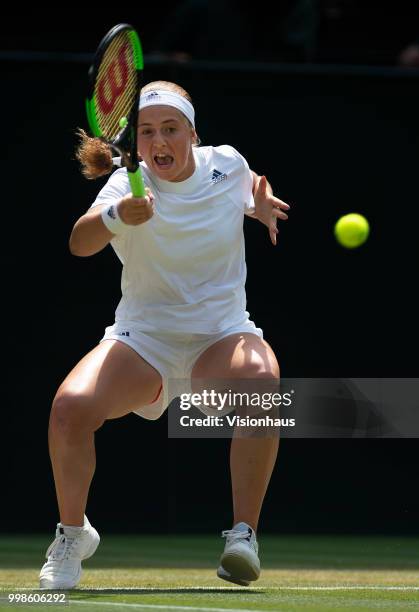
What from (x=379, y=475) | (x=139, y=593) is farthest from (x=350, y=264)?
(x=139, y=593)

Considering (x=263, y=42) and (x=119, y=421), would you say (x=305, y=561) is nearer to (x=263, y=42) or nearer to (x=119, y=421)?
(x=119, y=421)

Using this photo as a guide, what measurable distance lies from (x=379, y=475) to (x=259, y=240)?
1256 mm

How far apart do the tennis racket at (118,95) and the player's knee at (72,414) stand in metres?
0.60

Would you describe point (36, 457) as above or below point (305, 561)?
above

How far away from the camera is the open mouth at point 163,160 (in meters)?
4.02

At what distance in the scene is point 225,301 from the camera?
13.4 ft

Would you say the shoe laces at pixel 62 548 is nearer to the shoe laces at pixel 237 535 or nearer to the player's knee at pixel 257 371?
the shoe laces at pixel 237 535

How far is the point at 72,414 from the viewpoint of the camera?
371 centimetres

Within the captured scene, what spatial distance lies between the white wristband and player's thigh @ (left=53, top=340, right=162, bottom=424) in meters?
0.40

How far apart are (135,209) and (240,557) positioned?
102 centimetres

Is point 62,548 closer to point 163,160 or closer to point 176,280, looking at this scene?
point 176,280

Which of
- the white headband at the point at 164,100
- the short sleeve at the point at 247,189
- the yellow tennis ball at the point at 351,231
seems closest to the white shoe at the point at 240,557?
the short sleeve at the point at 247,189
